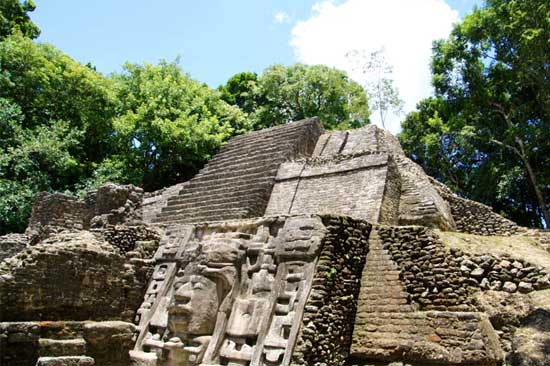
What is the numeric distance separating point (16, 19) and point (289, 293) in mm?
21723

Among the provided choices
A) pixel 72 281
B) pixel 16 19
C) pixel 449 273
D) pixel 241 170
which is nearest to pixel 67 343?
pixel 72 281

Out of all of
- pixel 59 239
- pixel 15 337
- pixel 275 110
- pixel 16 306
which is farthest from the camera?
pixel 275 110

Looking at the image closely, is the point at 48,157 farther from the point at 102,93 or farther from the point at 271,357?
the point at 271,357

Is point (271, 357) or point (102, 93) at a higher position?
point (102, 93)

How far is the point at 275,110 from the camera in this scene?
23.3 meters

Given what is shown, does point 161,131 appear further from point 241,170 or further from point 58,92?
point 241,170

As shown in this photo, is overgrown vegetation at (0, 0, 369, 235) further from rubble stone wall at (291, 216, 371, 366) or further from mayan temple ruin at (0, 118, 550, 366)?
rubble stone wall at (291, 216, 371, 366)

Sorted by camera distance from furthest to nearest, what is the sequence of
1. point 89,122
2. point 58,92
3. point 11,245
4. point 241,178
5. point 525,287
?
point 89,122 → point 58,92 → point 241,178 → point 11,245 → point 525,287

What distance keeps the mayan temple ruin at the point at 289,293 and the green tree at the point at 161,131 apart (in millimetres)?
9266

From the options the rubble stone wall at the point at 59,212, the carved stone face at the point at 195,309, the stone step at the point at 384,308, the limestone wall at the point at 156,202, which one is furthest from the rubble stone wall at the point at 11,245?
the stone step at the point at 384,308

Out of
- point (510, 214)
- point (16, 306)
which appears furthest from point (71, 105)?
point (510, 214)

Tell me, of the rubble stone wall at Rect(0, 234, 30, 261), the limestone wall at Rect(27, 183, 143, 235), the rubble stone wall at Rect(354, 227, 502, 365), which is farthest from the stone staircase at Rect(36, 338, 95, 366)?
the limestone wall at Rect(27, 183, 143, 235)

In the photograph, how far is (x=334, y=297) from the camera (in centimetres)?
623

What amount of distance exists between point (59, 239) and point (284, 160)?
5.93 meters
